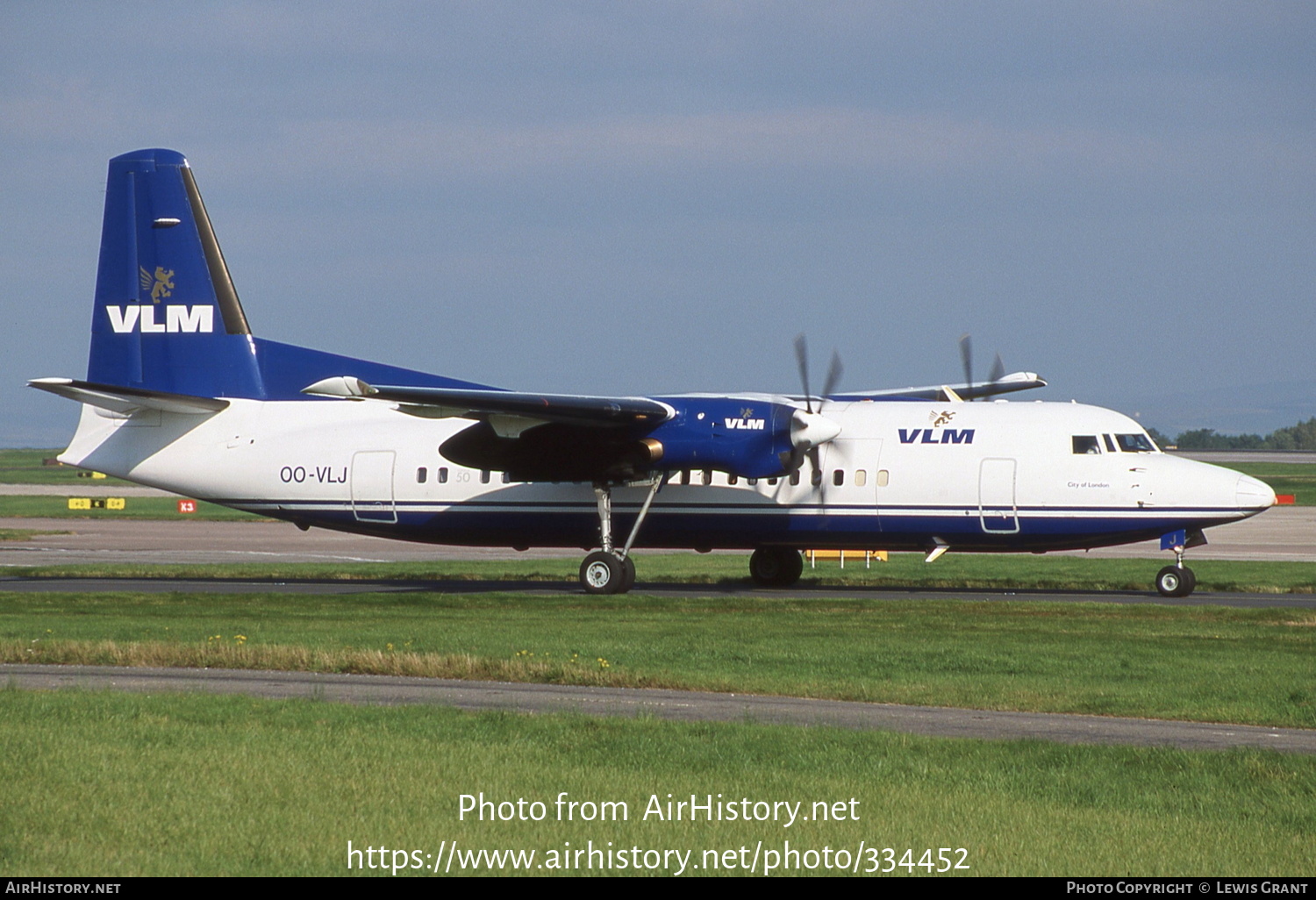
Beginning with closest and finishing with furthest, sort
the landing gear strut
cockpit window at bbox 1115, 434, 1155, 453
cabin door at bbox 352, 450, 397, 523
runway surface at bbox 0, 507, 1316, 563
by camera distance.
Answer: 1. cockpit window at bbox 1115, 434, 1155, 453
2. cabin door at bbox 352, 450, 397, 523
3. the landing gear strut
4. runway surface at bbox 0, 507, 1316, 563

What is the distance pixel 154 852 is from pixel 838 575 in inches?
1194

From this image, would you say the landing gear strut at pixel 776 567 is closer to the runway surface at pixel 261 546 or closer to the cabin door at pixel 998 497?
the cabin door at pixel 998 497

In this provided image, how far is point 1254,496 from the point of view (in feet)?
92.0

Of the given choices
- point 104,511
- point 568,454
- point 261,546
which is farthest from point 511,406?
point 104,511

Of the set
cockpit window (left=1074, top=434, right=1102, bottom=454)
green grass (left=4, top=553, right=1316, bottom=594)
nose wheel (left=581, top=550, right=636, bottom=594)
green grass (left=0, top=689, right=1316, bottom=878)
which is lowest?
green grass (left=0, top=689, right=1316, bottom=878)

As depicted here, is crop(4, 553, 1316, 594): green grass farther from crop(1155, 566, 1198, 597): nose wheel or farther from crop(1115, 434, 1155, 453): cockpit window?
crop(1115, 434, 1155, 453): cockpit window

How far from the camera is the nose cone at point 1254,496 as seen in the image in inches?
1095

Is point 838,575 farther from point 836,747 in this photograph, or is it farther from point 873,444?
point 836,747

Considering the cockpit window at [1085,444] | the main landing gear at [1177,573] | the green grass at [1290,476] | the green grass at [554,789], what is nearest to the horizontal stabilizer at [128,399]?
the green grass at [554,789]

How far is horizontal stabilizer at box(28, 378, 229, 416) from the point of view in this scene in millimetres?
29453

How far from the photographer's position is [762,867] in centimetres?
919

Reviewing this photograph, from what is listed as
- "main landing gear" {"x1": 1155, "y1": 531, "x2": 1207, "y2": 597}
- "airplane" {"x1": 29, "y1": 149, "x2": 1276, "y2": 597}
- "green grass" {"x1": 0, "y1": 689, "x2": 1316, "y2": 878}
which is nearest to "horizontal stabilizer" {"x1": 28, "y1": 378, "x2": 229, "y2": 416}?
"airplane" {"x1": 29, "y1": 149, "x2": 1276, "y2": 597}

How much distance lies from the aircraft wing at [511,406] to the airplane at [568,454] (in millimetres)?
66

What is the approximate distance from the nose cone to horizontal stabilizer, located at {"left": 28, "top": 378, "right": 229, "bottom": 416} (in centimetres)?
2164
